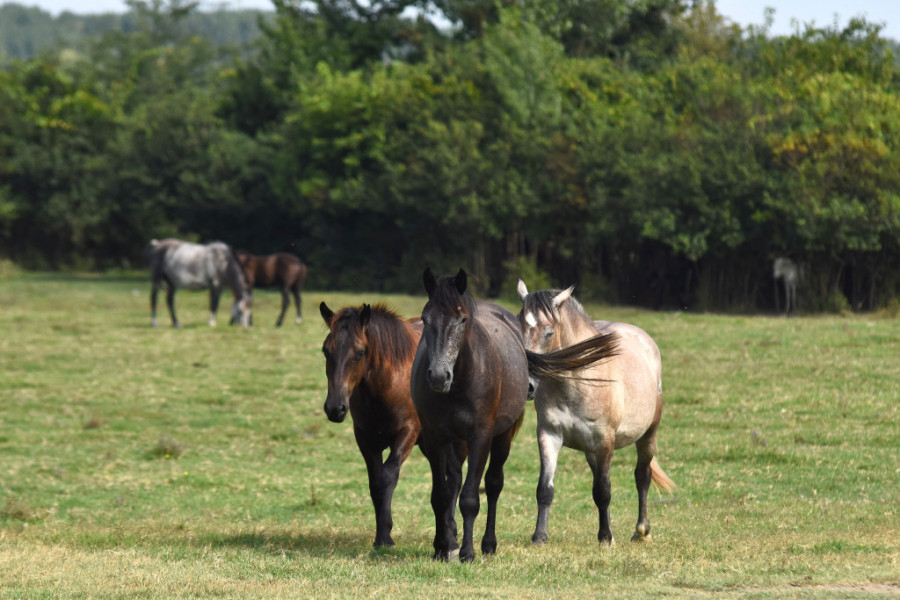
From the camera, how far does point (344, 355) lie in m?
7.99

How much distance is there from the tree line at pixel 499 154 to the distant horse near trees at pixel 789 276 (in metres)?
0.24

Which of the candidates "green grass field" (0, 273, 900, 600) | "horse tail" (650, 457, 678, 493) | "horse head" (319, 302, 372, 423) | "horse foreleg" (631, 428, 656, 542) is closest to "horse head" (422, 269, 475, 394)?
"horse head" (319, 302, 372, 423)

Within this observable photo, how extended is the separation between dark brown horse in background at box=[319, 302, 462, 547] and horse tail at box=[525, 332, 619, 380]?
37.2 inches

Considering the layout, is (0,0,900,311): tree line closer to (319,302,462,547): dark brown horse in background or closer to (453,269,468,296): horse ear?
(319,302,462,547): dark brown horse in background

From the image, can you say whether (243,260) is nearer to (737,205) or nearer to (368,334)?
(737,205)

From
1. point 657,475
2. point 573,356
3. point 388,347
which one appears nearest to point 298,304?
point 657,475

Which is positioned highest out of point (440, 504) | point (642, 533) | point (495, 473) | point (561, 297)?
point (561, 297)

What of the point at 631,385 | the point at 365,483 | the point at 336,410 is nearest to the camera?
the point at 336,410

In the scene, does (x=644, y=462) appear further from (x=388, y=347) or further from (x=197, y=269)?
(x=197, y=269)

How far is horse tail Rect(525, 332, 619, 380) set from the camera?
26.6ft

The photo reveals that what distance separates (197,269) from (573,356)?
21594mm

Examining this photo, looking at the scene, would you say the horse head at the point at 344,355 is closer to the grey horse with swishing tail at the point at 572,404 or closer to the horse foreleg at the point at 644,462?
the grey horse with swishing tail at the point at 572,404

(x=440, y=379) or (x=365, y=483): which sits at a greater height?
(x=440, y=379)

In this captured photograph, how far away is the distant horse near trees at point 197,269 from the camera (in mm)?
27766
